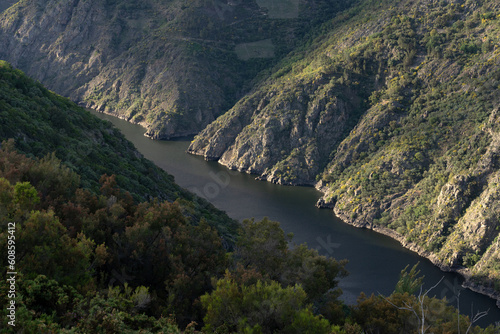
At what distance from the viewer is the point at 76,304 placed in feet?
59.6

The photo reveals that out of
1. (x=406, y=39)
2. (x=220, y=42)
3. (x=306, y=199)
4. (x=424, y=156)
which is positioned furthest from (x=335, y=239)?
(x=220, y=42)

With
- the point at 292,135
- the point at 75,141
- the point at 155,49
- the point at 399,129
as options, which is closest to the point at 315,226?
the point at 399,129

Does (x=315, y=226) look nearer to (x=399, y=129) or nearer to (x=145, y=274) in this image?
(x=399, y=129)

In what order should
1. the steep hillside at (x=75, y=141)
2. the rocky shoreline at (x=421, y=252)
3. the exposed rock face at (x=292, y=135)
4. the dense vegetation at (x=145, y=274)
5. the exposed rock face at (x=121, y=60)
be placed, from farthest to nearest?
the exposed rock face at (x=121, y=60) → the exposed rock face at (x=292, y=135) → the rocky shoreline at (x=421, y=252) → the steep hillside at (x=75, y=141) → the dense vegetation at (x=145, y=274)

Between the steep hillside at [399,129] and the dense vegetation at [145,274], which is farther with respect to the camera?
the steep hillside at [399,129]

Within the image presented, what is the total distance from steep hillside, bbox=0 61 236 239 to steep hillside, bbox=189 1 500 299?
35621mm

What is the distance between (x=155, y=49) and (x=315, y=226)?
110075 millimetres

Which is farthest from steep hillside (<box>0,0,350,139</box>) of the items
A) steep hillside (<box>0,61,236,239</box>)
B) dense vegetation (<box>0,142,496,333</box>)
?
dense vegetation (<box>0,142,496,333</box>)

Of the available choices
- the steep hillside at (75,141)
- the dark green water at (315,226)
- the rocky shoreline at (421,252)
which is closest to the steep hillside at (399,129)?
the rocky shoreline at (421,252)

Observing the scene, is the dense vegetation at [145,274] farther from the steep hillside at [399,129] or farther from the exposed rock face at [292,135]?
the exposed rock face at [292,135]

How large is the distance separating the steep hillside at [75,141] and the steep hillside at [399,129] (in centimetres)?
3562

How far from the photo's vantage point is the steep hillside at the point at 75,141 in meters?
36.0

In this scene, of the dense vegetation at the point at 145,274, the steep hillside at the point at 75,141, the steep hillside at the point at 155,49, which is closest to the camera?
the dense vegetation at the point at 145,274

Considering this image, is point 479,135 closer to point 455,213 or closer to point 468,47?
point 455,213
